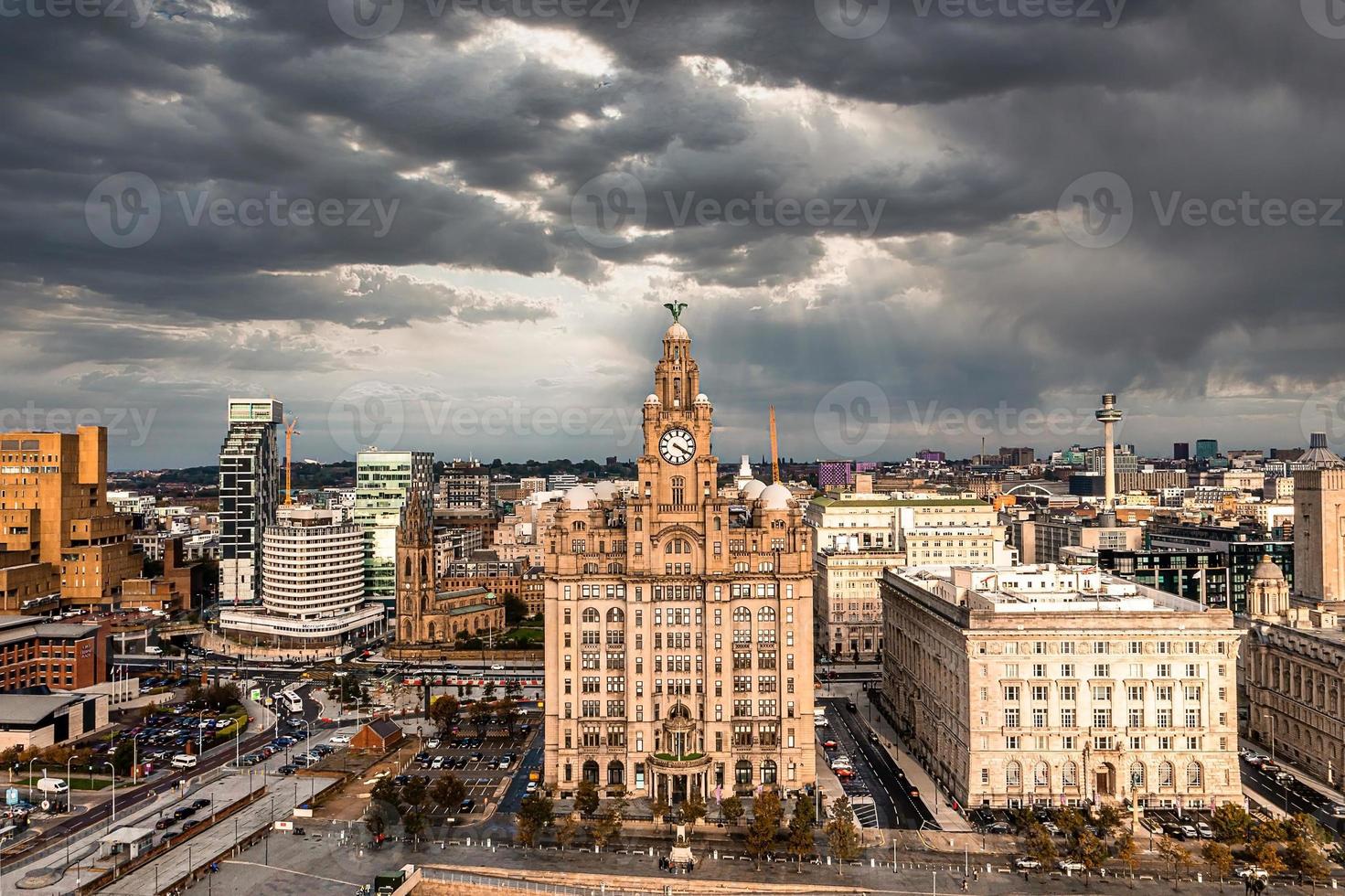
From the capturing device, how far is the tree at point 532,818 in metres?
90.8

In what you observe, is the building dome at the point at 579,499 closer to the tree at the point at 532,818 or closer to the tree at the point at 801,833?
the tree at the point at 532,818

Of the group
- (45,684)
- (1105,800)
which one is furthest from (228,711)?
(1105,800)

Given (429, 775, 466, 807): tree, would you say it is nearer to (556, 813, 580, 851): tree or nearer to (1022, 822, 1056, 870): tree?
(556, 813, 580, 851): tree

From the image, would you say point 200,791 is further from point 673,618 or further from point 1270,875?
point 1270,875

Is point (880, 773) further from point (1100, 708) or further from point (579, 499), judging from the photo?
point (579, 499)

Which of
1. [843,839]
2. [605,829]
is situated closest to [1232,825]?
[843,839]

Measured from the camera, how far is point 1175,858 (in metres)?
82.6

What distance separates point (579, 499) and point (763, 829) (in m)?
40.1

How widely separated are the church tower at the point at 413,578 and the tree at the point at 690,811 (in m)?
112

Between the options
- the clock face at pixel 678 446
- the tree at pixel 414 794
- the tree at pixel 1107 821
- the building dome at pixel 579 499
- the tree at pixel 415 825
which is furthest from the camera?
the building dome at pixel 579 499

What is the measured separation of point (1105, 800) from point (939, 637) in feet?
74.6

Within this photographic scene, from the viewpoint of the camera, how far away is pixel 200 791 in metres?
108

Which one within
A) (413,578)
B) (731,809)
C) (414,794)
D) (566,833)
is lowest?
(566,833)

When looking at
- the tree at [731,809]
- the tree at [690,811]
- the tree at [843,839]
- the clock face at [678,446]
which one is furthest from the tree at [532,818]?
the clock face at [678,446]
